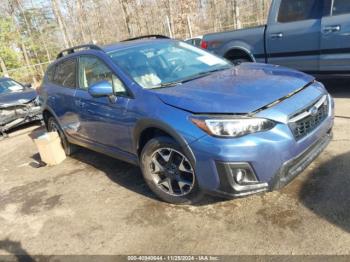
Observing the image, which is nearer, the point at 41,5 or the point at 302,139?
the point at 302,139

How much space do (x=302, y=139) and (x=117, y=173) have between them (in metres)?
2.62

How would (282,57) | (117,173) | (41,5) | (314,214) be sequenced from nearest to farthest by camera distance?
(314,214)
(117,173)
(282,57)
(41,5)

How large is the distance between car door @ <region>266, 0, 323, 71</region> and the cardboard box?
160 inches

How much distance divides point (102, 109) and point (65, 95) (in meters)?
1.24

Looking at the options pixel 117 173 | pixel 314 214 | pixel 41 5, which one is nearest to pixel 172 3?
pixel 41 5

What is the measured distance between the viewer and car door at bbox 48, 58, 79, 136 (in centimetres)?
497

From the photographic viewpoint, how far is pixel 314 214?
3.12 meters

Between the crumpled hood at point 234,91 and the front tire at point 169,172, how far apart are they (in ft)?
1.44

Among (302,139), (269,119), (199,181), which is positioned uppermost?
(269,119)

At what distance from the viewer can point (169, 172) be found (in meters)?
3.57

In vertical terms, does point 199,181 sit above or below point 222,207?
above

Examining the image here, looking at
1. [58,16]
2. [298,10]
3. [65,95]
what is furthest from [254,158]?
[58,16]

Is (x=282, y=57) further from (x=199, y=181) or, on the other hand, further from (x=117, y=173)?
(x=199, y=181)

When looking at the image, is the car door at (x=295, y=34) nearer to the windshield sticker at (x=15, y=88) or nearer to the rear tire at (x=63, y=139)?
the rear tire at (x=63, y=139)
